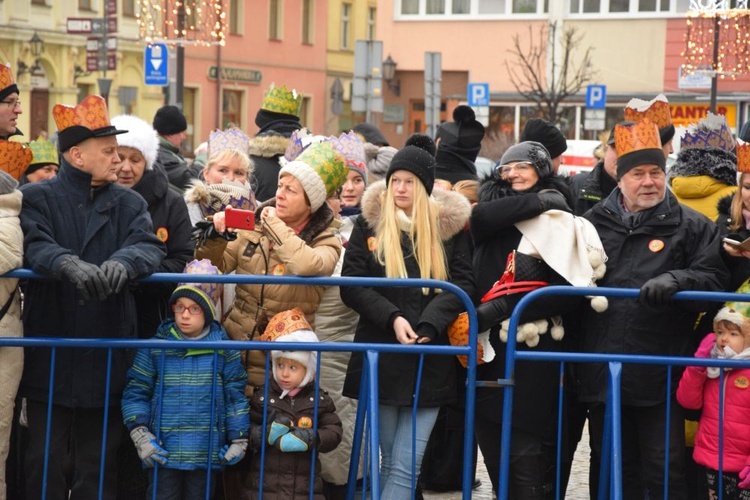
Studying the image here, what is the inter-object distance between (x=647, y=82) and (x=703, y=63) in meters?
14.7

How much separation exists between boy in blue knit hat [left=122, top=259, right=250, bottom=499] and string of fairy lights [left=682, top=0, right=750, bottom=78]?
18.2 m

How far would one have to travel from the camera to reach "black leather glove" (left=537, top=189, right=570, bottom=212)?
227 inches

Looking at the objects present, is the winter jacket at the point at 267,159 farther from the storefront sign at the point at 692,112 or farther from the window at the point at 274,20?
the window at the point at 274,20

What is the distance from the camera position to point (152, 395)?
18.1ft

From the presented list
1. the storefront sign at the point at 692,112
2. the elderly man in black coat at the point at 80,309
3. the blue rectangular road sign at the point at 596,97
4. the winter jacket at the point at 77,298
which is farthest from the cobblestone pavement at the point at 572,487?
the storefront sign at the point at 692,112

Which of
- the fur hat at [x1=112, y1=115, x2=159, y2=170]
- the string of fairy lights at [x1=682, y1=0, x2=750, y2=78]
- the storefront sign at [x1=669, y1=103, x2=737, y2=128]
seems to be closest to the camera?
the fur hat at [x1=112, y1=115, x2=159, y2=170]

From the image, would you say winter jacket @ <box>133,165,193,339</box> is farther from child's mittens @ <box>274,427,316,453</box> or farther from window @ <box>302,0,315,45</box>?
window @ <box>302,0,315,45</box>

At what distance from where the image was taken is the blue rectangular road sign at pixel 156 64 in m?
20.9

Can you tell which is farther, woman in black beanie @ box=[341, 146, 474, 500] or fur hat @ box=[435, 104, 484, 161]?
fur hat @ box=[435, 104, 484, 161]

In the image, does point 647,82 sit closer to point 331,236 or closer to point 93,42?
point 93,42

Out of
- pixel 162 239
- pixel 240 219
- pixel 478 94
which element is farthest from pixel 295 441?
pixel 478 94

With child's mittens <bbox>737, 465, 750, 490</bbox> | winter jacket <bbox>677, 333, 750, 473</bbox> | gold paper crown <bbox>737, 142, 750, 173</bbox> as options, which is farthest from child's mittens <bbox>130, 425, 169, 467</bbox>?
gold paper crown <bbox>737, 142, 750, 173</bbox>

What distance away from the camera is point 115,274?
5.14 m

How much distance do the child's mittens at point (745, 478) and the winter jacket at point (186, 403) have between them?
2199 mm
